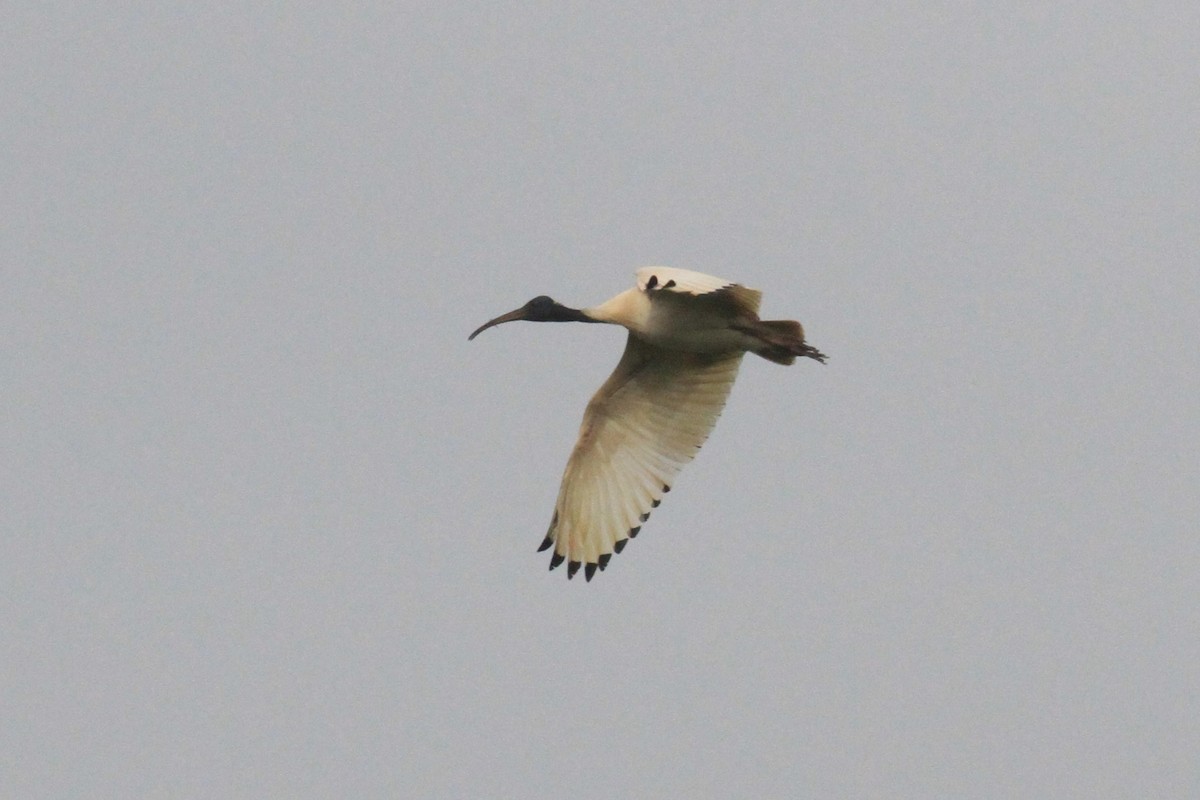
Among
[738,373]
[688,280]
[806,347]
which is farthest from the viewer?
[738,373]

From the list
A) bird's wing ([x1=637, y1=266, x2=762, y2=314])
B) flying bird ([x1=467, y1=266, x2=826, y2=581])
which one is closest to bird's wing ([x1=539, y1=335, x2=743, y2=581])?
flying bird ([x1=467, y1=266, x2=826, y2=581])

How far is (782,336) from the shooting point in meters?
12.5

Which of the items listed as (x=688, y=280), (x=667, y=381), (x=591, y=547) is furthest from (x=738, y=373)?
(x=688, y=280)

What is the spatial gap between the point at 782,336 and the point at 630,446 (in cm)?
133

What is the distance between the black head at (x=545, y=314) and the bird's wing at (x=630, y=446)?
1.63ft

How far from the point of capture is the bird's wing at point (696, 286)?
11.0m

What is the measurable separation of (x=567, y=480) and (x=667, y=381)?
0.81 metres

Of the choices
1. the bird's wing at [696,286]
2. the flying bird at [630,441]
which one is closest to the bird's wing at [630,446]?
the flying bird at [630,441]

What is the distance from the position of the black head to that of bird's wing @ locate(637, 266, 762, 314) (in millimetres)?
640

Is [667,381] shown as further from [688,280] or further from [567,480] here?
[688,280]

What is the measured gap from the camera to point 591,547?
13.3m

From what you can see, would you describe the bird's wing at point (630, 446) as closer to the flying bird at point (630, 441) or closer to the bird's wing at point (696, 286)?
the flying bird at point (630, 441)

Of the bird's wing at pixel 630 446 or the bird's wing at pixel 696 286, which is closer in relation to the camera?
the bird's wing at pixel 696 286

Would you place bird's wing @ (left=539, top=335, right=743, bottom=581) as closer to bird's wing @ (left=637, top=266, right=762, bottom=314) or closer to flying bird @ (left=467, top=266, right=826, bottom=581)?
flying bird @ (left=467, top=266, right=826, bottom=581)
